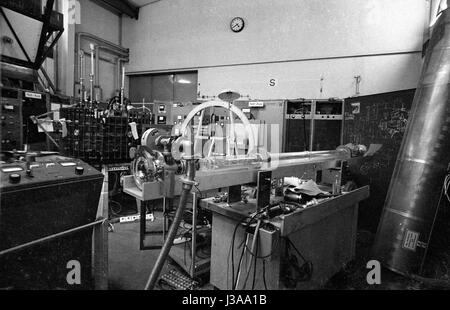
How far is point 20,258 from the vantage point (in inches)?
45.0

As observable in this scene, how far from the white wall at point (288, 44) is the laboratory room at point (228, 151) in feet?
0.07

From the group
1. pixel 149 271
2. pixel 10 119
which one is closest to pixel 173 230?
pixel 149 271

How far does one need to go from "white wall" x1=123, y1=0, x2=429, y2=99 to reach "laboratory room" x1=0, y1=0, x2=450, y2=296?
20 millimetres

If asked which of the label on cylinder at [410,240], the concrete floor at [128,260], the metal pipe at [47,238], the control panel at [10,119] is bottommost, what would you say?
the concrete floor at [128,260]

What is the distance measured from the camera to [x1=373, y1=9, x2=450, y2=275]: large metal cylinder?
1.82 m

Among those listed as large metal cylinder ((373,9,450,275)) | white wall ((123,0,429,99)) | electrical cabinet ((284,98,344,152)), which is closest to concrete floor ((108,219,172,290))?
large metal cylinder ((373,9,450,275))

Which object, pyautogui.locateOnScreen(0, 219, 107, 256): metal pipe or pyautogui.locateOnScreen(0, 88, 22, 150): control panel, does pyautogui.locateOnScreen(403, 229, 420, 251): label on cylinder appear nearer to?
pyautogui.locateOnScreen(0, 219, 107, 256): metal pipe

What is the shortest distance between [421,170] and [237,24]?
3443 millimetres

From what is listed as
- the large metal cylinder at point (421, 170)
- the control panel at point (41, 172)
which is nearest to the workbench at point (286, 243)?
the large metal cylinder at point (421, 170)

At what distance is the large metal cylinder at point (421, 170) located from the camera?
1.82 metres

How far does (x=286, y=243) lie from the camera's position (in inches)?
54.5

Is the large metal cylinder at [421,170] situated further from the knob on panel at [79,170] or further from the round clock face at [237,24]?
the round clock face at [237,24]

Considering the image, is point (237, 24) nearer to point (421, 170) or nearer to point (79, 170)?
point (421, 170)
